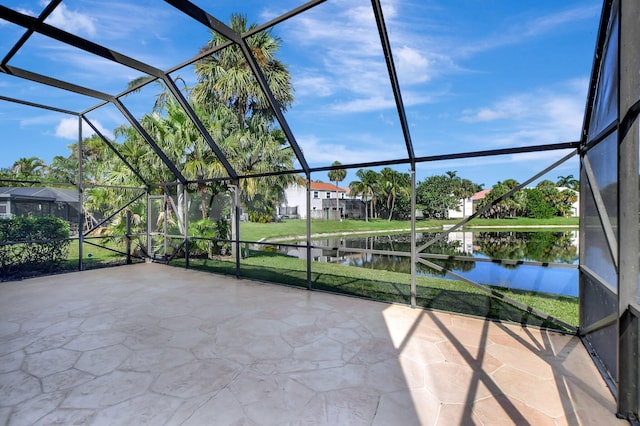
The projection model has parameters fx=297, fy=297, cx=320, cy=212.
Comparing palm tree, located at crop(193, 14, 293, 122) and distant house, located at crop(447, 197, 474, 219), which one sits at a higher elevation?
palm tree, located at crop(193, 14, 293, 122)

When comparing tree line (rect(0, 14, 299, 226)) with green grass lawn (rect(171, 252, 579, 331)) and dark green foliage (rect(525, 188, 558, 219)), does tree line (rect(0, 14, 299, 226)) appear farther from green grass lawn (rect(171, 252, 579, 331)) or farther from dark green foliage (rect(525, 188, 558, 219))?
dark green foliage (rect(525, 188, 558, 219))

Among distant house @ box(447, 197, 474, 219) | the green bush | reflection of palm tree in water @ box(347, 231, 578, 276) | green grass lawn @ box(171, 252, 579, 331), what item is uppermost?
distant house @ box(447, 197, 474, 219)

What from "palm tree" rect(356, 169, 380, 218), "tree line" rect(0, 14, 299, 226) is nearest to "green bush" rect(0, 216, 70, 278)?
"tree line" rect(0, 14, 299, 226)

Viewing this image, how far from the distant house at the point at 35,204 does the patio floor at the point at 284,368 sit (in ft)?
12.6

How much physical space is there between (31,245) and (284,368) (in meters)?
7.13

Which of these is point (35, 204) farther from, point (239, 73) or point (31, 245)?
point (239, 73)

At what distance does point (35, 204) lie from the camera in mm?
6895

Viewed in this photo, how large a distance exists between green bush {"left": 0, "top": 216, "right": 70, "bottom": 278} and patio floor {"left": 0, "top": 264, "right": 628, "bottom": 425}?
3.01 metres

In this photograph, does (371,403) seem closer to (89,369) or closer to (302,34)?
(89,369)

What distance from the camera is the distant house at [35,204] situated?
6.52 metres

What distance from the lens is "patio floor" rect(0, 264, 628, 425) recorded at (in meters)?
1.87

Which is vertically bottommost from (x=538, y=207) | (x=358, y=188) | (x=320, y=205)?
(x=538, y=207)

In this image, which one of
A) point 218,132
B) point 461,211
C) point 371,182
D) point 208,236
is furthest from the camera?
point 461,211

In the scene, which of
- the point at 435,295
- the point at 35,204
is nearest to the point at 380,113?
the point at 435,295
